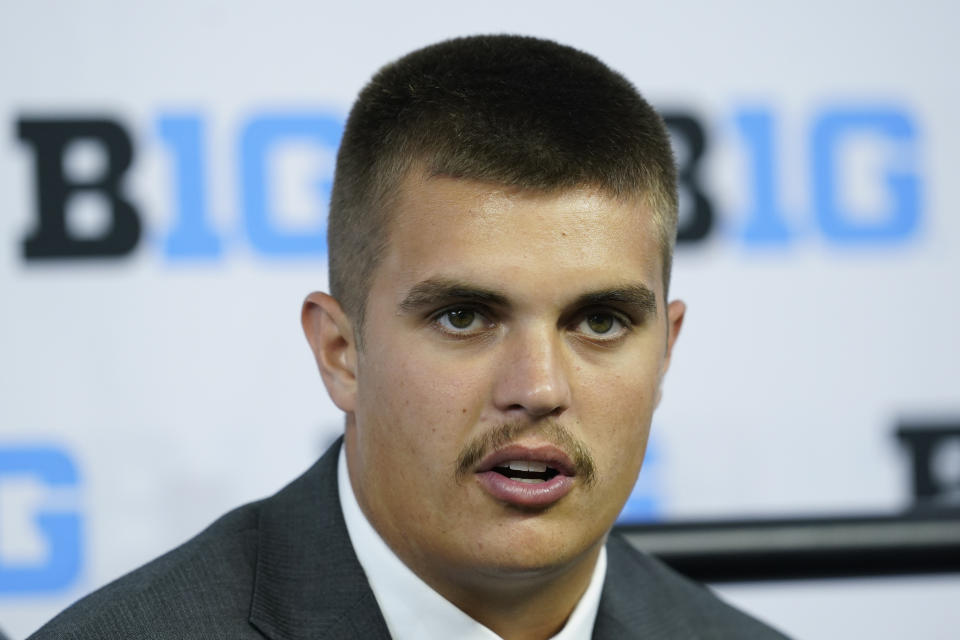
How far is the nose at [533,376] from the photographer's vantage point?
1.10m

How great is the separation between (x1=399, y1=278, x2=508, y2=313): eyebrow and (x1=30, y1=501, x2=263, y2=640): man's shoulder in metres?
0.37

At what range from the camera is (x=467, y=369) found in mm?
1154

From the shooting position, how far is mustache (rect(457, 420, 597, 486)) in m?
1.12

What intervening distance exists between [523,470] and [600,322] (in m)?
0.19

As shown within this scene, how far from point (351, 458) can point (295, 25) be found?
62.1 inches

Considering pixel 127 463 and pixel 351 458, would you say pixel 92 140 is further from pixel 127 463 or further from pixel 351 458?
pixel 351 458

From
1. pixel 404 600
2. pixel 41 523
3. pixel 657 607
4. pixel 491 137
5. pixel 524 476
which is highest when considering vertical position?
pixel 491 137

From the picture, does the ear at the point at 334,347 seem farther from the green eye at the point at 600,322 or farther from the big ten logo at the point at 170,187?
the big ten logo at the point at 170,187

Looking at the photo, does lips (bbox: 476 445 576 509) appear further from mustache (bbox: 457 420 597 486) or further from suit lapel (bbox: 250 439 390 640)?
suit lapel (bbox: 250 439 390 640)

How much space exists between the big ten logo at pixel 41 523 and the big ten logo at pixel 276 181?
47cm

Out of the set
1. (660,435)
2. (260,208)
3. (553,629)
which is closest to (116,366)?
(260,208)

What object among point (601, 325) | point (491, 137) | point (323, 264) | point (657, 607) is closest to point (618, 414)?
point (601, 325)

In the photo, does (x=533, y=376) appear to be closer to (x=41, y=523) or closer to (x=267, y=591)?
(x=267, y=591)

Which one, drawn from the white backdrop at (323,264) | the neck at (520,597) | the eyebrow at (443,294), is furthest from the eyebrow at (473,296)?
the white backdrop at (323,264)
